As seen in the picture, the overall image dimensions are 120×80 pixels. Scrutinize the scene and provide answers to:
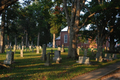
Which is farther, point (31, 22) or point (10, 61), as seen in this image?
point (31, 22)

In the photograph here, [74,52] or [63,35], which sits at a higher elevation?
[63,35]

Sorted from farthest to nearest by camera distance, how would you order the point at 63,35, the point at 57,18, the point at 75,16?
the point at 63,35
the point at 57,18
the point at 75,16

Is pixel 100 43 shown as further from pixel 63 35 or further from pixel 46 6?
pixel 63 35

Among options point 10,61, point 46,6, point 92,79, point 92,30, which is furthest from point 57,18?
point 92,79

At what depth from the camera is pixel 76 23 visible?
13633mm

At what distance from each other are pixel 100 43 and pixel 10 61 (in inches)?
627

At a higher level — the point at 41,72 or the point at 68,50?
the point at 68,50

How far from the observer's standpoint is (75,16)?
1478cm

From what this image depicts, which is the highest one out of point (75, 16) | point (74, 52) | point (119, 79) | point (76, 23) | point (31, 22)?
point (31, 22)

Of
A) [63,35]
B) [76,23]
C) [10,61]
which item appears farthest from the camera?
[63,35]

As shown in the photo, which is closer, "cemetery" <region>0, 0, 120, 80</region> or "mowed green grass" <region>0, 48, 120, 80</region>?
"mowed green grass" <region>0, 48, 120, 80</region>

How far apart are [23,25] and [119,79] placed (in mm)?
42954

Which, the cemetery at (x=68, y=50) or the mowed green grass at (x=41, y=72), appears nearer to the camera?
the mowed green grass at (x=41, y=72)

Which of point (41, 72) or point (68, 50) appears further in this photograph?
point (68, 50)
